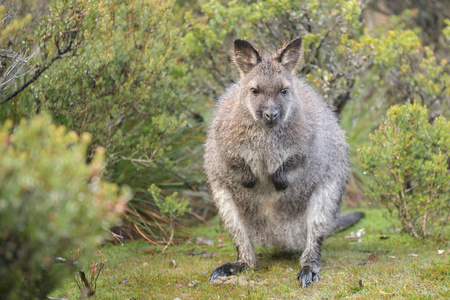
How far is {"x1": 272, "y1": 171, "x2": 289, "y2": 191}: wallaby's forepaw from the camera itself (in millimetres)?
4504

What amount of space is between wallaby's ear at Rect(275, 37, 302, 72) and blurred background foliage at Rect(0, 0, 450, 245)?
1.60m

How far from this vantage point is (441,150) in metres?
5.19

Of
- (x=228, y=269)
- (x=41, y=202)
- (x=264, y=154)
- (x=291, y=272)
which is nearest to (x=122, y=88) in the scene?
(x=264, y=154)

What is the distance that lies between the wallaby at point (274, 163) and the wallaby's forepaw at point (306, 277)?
1 centimetres

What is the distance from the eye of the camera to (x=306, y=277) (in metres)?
4.17

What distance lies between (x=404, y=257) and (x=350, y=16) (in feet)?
10.0

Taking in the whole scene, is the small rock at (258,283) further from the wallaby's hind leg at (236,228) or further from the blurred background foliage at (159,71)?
the blurred background foliage at (159,71)

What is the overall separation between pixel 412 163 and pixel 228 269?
227cm

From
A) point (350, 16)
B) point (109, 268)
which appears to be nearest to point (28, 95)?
point (109, 268)

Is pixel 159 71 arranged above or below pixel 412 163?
above

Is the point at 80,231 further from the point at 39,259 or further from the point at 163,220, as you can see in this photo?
the point at 163,220

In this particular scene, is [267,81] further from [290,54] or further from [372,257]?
[372,257]

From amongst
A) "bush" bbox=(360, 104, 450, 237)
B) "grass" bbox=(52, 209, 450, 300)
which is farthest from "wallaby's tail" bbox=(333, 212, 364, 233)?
"bush" bbox=(360, 104, 450, 237)

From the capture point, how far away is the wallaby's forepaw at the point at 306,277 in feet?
13.5
